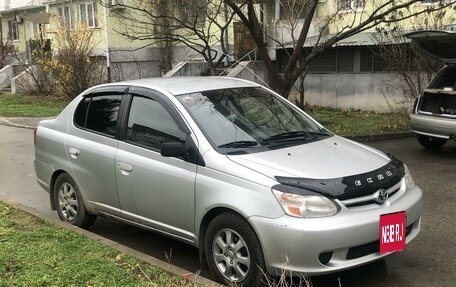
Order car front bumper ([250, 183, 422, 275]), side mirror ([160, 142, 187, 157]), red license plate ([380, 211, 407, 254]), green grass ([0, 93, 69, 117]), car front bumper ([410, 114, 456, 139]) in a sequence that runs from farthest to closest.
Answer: green grass ([0, 93, 69, 117]) < car front bumper ([410, 114, 456, 139]) < side mirror ([160, 142, 187, 157]) < red license plate ([380, 211, 407, 254]) < car front bumper ([250, 183, 422, 275])

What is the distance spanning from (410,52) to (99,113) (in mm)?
10747

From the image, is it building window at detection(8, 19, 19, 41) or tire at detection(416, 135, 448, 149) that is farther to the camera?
building window at detection(8, 19, 19, 41)

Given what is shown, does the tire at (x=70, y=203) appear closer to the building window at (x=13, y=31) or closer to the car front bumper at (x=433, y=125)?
the car front bumper at (x=433, y=125)

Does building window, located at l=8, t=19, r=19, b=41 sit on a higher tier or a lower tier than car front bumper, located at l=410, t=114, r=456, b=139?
higher

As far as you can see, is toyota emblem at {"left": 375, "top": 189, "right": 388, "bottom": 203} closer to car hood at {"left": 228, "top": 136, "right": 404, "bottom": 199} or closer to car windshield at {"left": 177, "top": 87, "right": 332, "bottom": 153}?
car hood at {"left": 228, "top": 136, "right": 404, "bottom": 199}

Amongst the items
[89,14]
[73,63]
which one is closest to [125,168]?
[73,63]

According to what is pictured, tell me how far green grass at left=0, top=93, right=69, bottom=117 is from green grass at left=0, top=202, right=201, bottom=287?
41.1 feet

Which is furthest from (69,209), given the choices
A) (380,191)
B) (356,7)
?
(356,7)

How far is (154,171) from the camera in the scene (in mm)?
4492

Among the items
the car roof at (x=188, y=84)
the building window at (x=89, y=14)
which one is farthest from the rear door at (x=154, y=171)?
the building window at (x=89, y=14)

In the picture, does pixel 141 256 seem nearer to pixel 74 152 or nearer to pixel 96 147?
pixel 96 147

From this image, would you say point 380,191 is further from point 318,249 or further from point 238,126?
point 238,126

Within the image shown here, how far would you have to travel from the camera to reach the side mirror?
4.21m

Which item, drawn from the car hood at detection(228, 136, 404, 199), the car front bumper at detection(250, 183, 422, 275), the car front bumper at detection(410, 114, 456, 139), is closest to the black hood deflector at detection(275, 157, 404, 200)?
the car hood at detection(228, 136, 404, 199)
